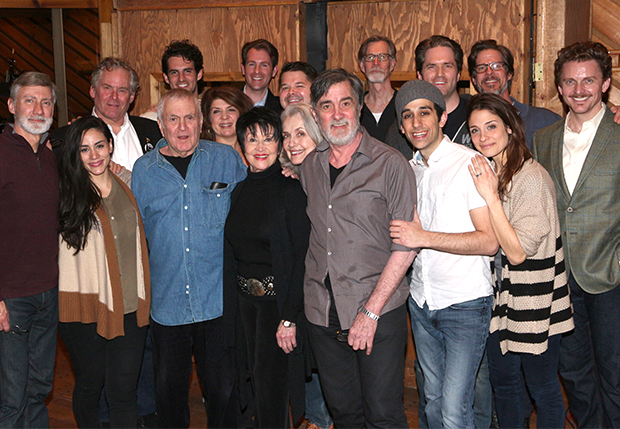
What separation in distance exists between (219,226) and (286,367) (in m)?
0.88

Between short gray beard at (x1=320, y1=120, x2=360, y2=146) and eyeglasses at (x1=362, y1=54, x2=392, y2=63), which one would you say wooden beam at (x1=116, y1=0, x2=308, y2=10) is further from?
short gray beard at (x1=320, y1=120, x2=360, y2=146)

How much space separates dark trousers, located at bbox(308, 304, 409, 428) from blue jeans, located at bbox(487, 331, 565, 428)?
577mm

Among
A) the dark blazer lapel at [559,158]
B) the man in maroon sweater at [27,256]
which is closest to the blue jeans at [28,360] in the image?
the man in maroon sweater at [27,256]

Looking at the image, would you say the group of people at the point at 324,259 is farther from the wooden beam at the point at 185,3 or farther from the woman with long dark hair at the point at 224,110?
the wooden beam at the point at 185,3

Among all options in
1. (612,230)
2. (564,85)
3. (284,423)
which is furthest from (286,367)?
(564,85)

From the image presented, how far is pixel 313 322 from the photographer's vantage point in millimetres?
2941

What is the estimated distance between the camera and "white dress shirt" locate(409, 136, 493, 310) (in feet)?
9.11

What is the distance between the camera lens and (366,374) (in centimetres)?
284

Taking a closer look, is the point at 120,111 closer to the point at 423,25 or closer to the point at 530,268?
the point at 423,25

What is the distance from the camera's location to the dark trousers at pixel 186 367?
328 cm

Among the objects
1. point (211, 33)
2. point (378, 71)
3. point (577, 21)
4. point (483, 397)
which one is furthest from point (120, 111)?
point (577, 21)

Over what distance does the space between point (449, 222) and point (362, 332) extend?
2.25 feet

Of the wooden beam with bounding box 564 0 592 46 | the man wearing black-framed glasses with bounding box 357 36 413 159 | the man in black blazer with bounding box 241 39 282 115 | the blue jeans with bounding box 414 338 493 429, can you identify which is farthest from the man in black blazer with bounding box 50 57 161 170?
the wooden beam with bounding box 564 0 592 46

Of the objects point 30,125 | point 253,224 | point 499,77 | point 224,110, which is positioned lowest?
point 253,224
